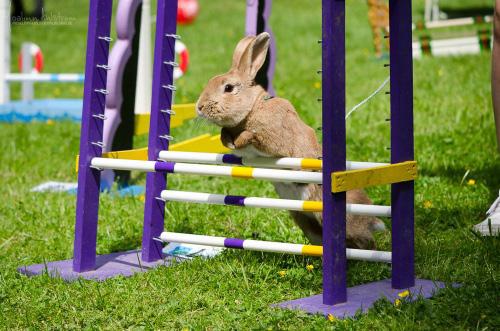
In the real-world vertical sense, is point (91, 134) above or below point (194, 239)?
above

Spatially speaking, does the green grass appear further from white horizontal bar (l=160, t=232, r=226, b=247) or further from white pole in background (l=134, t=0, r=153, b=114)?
white pole in background (l=134, t=0, r=153, b=114)

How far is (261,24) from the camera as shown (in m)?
4.87

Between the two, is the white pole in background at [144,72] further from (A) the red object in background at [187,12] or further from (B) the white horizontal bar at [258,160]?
(A) the red object in background at [187,12]

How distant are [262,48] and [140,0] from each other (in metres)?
2.09

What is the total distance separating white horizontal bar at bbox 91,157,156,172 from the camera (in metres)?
3.54

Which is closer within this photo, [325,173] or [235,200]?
[325,173]

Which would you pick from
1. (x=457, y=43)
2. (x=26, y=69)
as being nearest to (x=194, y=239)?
(x=26, y=69)

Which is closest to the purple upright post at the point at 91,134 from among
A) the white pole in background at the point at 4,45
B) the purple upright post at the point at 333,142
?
the purple upright post at the point at 333,142

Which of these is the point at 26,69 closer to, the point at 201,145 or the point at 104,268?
the point at 201,145

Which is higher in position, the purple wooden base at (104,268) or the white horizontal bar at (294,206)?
the white horizontal bar at (294,206)

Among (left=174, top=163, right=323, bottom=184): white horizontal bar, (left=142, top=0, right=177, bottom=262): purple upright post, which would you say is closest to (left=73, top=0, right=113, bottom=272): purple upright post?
(left=142, top=0, right=177, bottom=262): purple upright post

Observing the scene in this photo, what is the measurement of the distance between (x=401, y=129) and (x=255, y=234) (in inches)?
45.1

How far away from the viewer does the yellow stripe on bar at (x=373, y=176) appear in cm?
294

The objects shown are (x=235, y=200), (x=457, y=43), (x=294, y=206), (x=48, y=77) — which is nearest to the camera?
(x=294, y=206)
